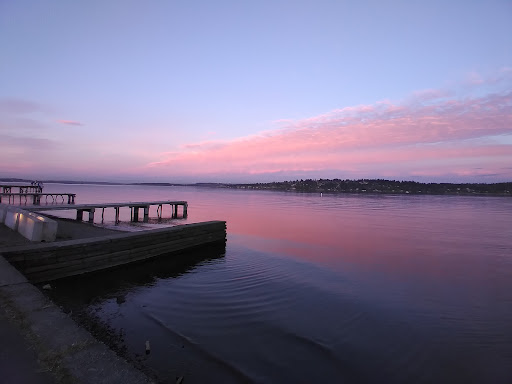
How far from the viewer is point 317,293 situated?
33.4 ft

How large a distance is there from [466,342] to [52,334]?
28.3 ft

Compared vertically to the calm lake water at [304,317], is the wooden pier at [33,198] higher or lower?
higher

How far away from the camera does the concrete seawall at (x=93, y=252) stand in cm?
874

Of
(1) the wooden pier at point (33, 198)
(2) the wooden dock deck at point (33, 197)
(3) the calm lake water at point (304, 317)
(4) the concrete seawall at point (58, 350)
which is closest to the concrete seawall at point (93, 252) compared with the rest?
(3) the calm lake water at point (304, 317)

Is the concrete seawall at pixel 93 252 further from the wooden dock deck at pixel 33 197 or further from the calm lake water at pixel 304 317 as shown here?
the wooden dock deck at pixel 33 197

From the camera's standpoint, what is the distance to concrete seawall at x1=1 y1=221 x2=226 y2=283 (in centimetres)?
874

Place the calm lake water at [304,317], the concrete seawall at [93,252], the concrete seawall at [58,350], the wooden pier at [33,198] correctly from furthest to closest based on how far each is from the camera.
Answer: the wooden pier at [33,198], the concrete seawall at [93,252], the calm lake water at [304,317], the concrete seawall at [58,350]

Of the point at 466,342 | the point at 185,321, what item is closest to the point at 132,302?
the point at 185,321

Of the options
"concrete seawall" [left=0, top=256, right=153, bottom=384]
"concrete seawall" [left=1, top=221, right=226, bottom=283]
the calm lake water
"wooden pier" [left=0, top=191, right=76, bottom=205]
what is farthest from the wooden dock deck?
"concrete seawall" [left=0, top=256, right=153, bottom=384]

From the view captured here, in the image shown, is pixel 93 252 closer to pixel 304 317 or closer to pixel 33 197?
pixel 304 317

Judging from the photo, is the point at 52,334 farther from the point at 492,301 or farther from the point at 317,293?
the point at 492,301

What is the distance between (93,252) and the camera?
10.7m

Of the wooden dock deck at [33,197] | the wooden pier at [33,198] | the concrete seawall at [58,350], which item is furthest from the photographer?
the wooden pier at [33,198]

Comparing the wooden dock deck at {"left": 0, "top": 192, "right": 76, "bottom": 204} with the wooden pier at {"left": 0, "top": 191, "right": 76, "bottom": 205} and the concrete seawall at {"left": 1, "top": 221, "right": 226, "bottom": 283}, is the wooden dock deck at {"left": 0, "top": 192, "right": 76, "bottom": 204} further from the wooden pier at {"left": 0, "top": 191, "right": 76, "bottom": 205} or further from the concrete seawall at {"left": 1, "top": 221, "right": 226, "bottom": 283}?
the concrete seawall at {"left": 1, "top": 221, "right": 226, "bottom": 283}
